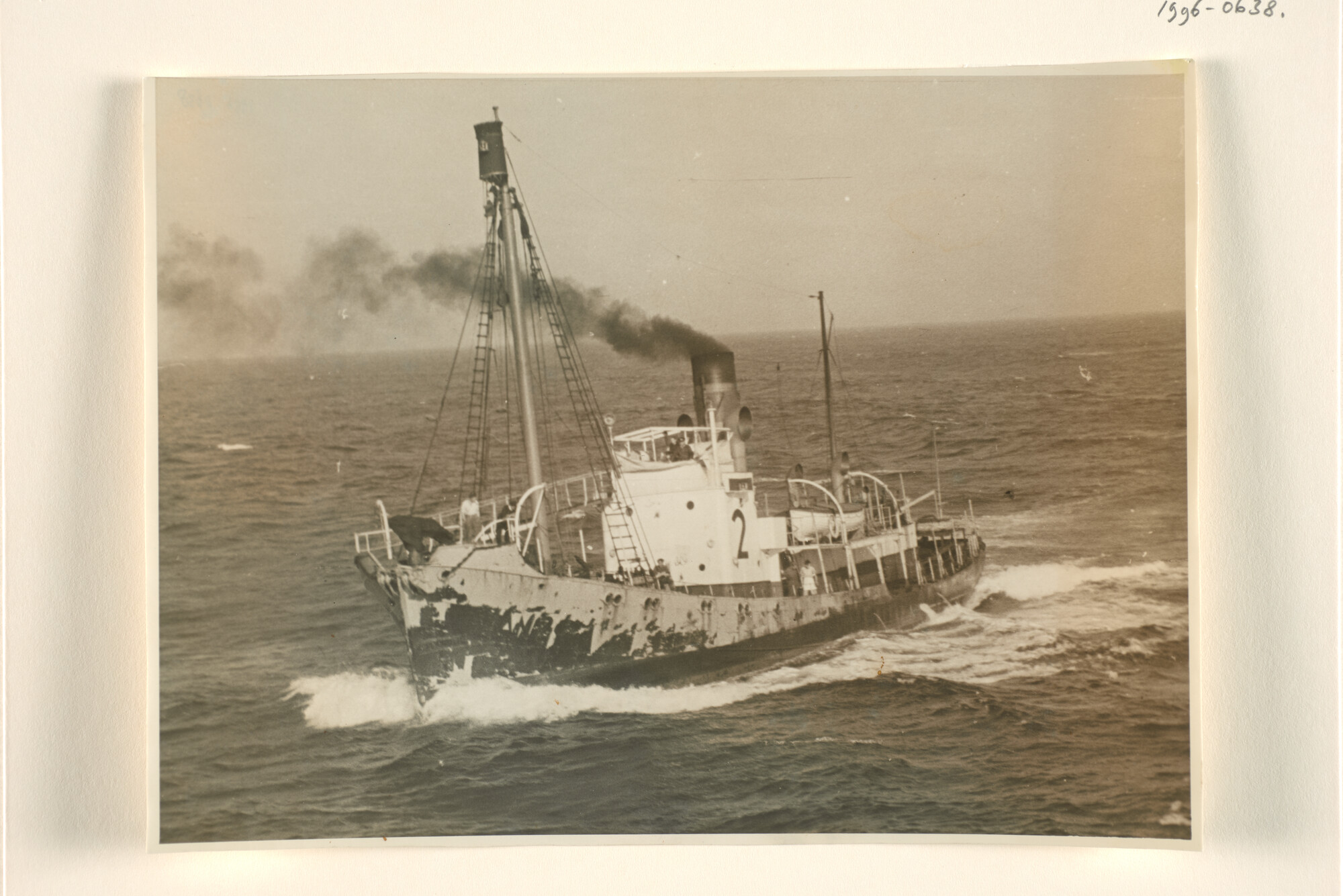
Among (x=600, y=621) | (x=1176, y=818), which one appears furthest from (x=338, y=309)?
(x=1176, y=818)

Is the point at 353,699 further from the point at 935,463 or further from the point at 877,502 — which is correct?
the point at 935,463


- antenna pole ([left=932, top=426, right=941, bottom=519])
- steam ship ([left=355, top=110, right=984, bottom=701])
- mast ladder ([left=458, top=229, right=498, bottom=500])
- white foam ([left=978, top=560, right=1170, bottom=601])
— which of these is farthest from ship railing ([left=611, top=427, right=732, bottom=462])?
white foam ([left=978, top=560, right=1170, bottom=601])

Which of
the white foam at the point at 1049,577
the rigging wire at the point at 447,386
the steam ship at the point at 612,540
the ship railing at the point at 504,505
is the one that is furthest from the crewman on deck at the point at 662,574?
the white foam at the point at 1049,577

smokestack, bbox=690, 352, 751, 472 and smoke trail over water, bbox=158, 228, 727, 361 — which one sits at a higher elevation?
smoke trail over water, bbox=158, 228, 727, 361

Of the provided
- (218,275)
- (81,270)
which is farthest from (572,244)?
(81,270)

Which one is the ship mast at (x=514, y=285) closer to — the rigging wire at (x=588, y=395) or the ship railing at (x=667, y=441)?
the rigging wire at (x=588, y=395)

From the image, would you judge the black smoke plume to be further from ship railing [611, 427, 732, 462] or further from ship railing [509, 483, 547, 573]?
ship railing [509, 483, 547, 573]

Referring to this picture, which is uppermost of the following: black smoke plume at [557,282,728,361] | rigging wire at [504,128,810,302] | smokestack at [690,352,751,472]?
rigging wire at [504,128,810,302]
